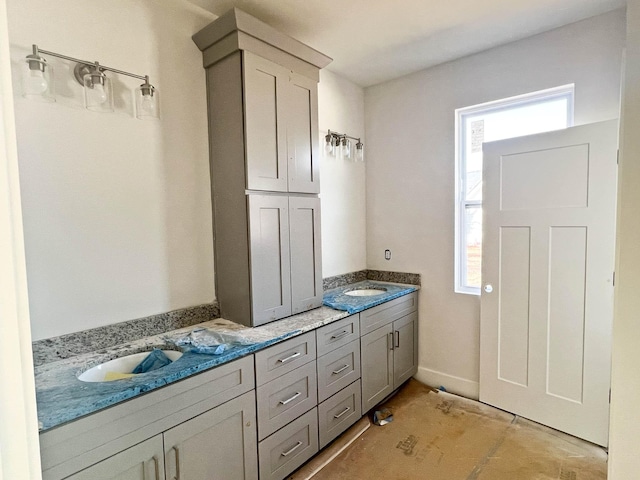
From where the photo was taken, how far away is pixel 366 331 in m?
2.41

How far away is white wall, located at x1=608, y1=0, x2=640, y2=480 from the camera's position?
0.88 meters

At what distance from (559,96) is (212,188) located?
97.6 inches

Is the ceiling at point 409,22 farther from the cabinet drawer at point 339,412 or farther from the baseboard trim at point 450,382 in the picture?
the baseboard trim at point 450,382

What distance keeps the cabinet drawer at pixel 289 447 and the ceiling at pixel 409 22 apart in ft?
7.94

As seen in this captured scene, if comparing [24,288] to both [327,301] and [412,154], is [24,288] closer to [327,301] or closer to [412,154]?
[327,301]

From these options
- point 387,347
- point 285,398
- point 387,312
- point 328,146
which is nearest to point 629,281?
point 285,398

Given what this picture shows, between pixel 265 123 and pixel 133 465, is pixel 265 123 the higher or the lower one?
the higher one

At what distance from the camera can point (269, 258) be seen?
200 centimetres

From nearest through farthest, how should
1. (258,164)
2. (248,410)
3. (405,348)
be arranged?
(248,410) < (258,164) < (405,348)

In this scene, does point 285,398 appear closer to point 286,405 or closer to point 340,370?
point 286,405

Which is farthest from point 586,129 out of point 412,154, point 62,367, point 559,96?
point 62,367

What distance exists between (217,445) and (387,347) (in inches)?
59.2

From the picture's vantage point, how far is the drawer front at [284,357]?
1.69 meters

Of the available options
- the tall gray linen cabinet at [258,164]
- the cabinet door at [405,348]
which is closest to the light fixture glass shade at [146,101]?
the tall gray linen cabinet at [258,164]
